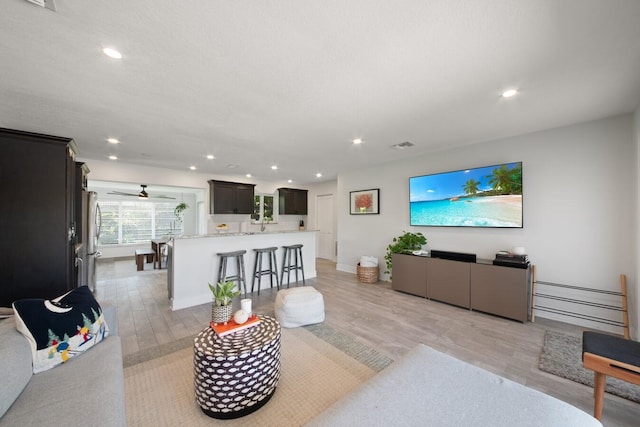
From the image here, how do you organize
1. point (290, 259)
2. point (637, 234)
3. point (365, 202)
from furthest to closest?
point (365, 202) < point (290, 259) < point (637, 234)

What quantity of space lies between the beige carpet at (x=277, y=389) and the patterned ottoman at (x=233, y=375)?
8 centimetres

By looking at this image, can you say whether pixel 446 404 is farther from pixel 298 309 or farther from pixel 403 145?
pixel 403 145

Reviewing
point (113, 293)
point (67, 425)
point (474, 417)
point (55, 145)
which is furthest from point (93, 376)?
point (113, 293)

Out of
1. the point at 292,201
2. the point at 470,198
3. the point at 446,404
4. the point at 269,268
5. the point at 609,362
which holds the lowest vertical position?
the point at 269,268

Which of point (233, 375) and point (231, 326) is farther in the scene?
point (231, 326)

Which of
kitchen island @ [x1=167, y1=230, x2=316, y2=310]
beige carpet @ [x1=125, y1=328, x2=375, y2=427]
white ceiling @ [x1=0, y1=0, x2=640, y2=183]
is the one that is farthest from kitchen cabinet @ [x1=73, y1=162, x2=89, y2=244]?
beige carpet @ [x1=125, y1=328, x2=375, y2=427]

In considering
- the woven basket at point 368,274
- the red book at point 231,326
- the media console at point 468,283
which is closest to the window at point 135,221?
the woven basket at point 368,274

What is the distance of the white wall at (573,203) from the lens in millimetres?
2773

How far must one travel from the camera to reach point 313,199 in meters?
8.19

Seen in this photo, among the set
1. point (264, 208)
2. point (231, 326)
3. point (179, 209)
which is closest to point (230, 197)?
point (264, 208)

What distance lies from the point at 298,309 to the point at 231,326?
1.10 metres

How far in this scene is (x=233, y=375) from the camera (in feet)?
5.22

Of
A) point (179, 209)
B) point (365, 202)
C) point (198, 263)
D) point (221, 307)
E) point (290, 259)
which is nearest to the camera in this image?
point (221, 307)

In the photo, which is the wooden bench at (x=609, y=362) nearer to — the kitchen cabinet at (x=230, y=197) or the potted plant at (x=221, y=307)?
the potted plant at (x=221, y=307)
